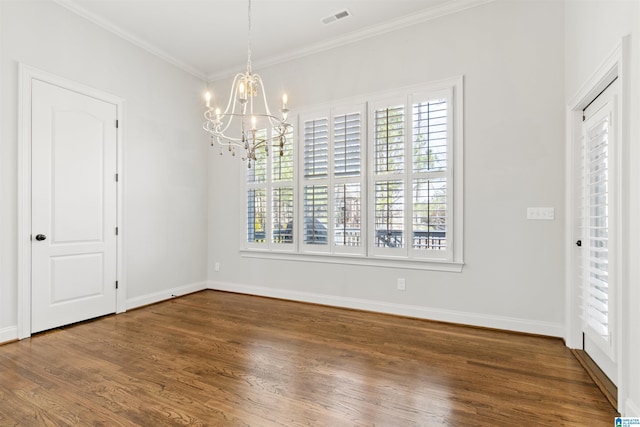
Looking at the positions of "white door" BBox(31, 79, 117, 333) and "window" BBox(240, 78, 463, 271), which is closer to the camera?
"white door" BBox(31, 79, 117, 333)

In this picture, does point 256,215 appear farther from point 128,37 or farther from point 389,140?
point 128,37

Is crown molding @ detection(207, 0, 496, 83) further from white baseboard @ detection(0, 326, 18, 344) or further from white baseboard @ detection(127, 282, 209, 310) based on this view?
white baseboard @ detection(0, 326, 18, 344)

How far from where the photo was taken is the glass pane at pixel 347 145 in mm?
4066

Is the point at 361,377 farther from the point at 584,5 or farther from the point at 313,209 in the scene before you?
the point at 584,5

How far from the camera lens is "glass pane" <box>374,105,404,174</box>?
12.5 feet

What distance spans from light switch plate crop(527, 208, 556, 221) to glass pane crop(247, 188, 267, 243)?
319 centimetres

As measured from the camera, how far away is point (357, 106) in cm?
406

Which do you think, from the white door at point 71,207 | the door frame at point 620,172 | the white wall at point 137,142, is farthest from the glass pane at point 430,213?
the white door at point 71,207

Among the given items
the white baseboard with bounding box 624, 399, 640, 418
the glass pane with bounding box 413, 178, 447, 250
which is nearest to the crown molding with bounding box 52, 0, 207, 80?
the glass pane with bounding box 413, 178, 447, 250

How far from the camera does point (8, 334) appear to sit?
3023mm

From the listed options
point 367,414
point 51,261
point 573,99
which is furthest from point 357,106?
point 51,261

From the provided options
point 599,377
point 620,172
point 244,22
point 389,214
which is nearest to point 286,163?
point 389,214

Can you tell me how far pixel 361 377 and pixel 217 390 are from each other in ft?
3.24

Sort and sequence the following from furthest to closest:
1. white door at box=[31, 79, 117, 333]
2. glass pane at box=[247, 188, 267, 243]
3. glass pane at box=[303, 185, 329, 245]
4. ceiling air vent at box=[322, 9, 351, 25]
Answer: glass pane at box=[247, 188, 267, 243], glass pane at box=[303, 185, 329, 245], ceiling air vent at box=[322, 9, 351, 25], white door at box=[31, 79, 117, 333]
